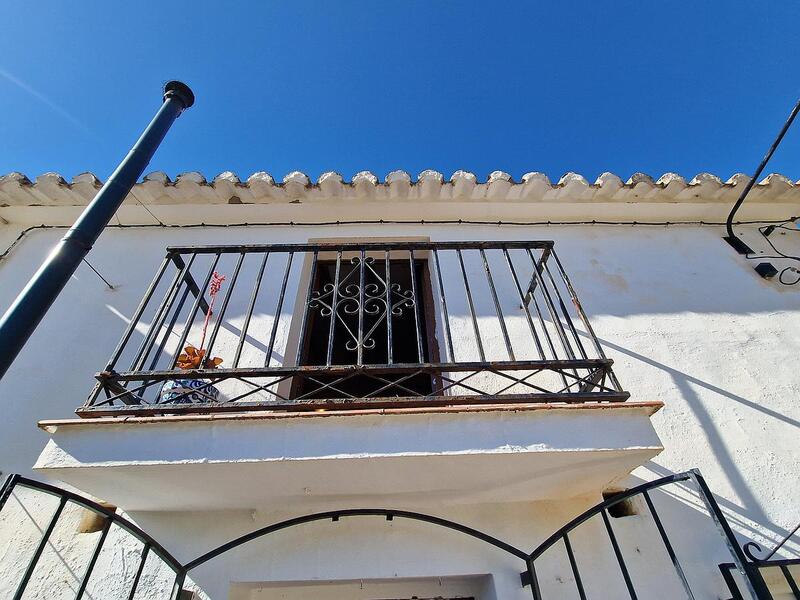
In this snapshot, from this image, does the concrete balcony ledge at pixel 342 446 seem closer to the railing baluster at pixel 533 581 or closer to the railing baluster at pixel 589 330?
the railing baluster at pixel 589 330

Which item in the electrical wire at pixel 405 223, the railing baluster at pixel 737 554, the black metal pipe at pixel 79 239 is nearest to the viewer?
the railing baluster at pixel 737 554

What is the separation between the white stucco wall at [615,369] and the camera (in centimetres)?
216

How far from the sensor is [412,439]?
1.89 m

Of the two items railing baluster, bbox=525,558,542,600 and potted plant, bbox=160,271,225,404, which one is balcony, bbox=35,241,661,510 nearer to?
potted plant, bbox=160,271,225,404

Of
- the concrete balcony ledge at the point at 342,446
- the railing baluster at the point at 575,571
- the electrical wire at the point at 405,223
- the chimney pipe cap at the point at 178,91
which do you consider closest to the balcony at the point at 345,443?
the concrete balcony ledge at the point at 342,446

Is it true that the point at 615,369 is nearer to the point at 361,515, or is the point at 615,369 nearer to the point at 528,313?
the point at 528,313

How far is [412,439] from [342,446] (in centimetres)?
32

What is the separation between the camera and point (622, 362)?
10.3ft

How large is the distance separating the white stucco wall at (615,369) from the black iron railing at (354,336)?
0.32 meters

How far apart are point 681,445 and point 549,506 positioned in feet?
3.39

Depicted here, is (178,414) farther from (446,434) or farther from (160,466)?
(446,434)

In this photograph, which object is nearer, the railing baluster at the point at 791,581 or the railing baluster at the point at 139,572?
the railing baluster at the point at 139,572

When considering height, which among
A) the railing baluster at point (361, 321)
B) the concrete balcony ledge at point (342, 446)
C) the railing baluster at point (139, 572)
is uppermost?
the railing baluster at point (361, 321)

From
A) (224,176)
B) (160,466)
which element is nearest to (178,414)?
(160,466)
